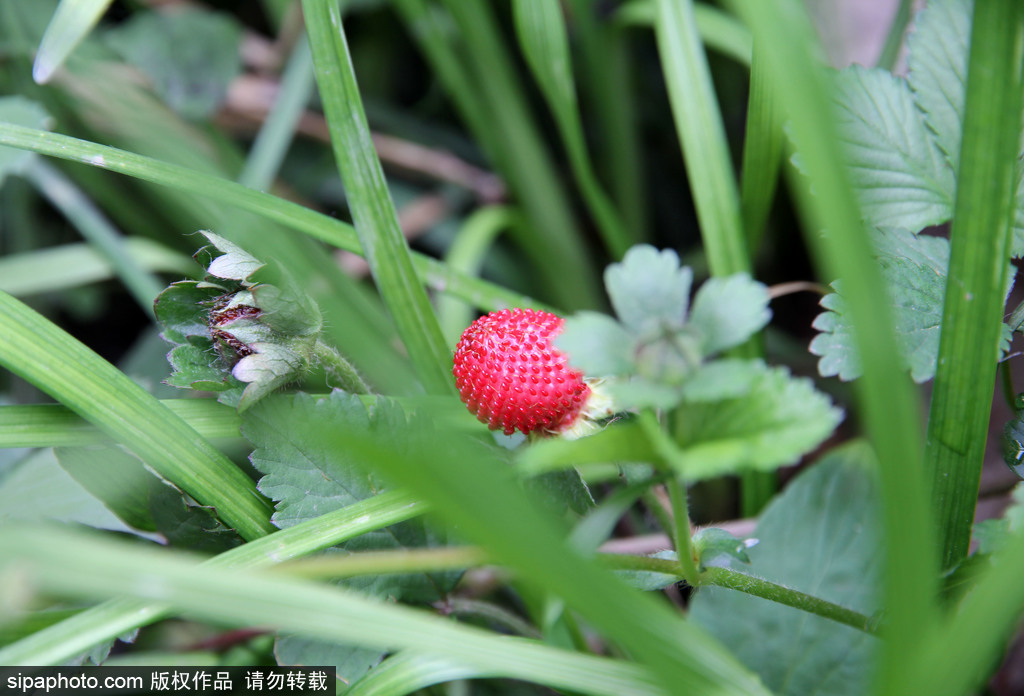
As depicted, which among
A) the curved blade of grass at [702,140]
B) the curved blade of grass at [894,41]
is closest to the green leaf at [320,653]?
the curved blade of grass at [702,140]

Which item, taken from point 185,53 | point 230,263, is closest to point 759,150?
point 230,263

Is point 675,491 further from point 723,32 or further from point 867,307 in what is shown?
point 723,32

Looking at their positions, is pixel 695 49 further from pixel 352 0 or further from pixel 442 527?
pixel 352 0

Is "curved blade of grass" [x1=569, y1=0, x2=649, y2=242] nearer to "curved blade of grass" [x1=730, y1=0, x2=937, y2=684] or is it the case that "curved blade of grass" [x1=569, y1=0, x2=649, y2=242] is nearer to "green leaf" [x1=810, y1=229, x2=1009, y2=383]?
"green leaf" [x1=810, y1=229, x2=1009, y2=383]

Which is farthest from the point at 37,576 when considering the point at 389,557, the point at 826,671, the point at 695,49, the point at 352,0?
the point at 352,0

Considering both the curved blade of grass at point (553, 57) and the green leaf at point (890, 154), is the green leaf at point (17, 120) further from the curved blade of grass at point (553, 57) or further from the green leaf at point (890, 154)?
the green leaf at point (890, 154)
